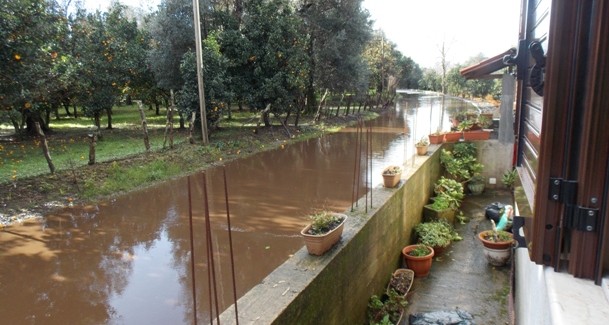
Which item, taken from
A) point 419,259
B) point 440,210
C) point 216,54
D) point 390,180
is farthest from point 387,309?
point 216,54

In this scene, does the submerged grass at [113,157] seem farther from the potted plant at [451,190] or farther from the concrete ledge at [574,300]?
the concrete ledge at [574,300]

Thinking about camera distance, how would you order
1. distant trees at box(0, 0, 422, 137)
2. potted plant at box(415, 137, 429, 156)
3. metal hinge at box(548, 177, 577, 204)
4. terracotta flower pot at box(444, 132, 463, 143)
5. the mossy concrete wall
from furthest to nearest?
1. distant trees at box(0, 0, 422, 137)
2. terracotta flower pot at box(444, 132, 463, 143)
3. potted plant at box(415, 137, 429, 156)
4. the mossy concrete wall
5. metal hinge at box(548, 177, 577, 204)

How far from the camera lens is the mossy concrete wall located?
11.0ft

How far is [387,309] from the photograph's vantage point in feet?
17.7

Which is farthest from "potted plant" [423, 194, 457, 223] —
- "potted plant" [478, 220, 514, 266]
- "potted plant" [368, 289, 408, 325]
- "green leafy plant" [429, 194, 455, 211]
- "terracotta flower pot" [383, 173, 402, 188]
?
"potted plant" [368, 289, 408, 325]

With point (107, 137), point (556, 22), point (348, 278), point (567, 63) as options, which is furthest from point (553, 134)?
point (107, 137)

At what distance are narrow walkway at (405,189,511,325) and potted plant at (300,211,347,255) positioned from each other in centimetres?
202

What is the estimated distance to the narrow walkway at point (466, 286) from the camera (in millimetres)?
5672

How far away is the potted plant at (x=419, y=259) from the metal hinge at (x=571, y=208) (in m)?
4.99

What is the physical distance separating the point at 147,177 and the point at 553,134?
10.1m

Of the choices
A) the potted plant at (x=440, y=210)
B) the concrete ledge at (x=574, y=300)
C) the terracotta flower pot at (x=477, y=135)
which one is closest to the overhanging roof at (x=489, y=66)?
the concrete ledge at (x=574, y=300)

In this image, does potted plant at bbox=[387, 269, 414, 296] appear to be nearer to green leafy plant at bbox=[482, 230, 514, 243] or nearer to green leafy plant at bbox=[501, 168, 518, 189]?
green leafy plant at bbox=[482, 230, 514, 243]

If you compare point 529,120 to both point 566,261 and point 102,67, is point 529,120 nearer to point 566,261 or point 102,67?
point 566,261

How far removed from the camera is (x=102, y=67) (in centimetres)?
1622
